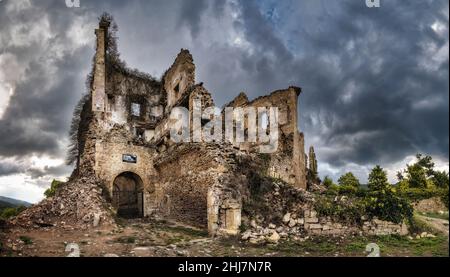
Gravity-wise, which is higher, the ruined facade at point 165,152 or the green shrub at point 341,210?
the ruined facade at point 165,152

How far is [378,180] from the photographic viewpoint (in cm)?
1365

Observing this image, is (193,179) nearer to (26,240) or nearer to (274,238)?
(274,238)

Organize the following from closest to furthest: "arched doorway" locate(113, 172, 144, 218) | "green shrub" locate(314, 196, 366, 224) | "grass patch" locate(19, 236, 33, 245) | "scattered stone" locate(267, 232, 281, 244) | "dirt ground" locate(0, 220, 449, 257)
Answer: "dirt ground" locate(0, 220, 449, 257) < "grass patch" locate(19, 236, 33, 245) < "scattered stone" locate(267, 232, 281, 244) < "green shrub" locate(314, 196, 366, 224) < "arched doorway" locate(113, 172, 144, 218)

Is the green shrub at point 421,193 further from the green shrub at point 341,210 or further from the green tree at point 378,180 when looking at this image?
the green shrub at point 341,210

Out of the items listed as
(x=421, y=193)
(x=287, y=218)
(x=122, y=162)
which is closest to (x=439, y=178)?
(x=421, y=193)

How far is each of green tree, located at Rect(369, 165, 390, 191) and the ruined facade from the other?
5.10 m

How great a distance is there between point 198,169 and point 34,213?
21.5 ft

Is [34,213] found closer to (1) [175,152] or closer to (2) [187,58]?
(1) [175,152]

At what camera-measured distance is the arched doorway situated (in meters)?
20.3

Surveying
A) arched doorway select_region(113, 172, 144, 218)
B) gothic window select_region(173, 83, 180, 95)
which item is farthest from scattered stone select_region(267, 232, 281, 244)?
gothic window select_region(173, 83, 180, 95)

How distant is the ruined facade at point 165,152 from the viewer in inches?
558

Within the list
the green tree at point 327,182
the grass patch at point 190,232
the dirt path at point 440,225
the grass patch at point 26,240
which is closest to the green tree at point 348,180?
the green tree at point 327,182

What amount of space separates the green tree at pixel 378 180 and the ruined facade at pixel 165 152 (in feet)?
16.7

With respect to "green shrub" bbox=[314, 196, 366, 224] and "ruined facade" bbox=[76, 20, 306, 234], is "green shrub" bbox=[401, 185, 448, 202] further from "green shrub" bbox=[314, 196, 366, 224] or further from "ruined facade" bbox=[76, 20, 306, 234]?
"green shrub" bbox=[314, 196, 366, 224]
